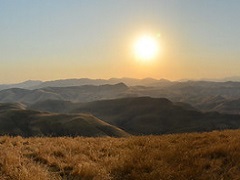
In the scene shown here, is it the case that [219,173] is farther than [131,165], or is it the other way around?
[131,165]

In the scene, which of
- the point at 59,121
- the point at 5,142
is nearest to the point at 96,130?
the point at 59,121

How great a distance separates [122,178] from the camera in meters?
9.88

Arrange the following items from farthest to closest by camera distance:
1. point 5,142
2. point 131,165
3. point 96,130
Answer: point 96,130
point 5,142
point 131,165

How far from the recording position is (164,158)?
1148 cm

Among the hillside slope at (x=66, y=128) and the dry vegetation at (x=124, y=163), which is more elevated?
the dry vegetation at (x=124, y=163)

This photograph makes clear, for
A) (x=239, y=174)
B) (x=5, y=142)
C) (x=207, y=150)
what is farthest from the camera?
(x=5, y=142)

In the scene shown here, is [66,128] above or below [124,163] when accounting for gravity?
below

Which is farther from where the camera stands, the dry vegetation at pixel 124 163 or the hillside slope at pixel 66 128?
the hillside slope at pixel 66 128

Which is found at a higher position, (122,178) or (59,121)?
(122,178)

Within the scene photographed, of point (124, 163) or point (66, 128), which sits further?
point (66, 128)

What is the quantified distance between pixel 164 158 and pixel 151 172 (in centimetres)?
174

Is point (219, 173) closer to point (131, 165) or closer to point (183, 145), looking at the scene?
point (131, 165)

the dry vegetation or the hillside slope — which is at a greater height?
the dry vegetation

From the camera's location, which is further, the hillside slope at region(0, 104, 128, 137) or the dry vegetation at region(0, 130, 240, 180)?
the hillside slope at region(0, 104, 128, 137)
